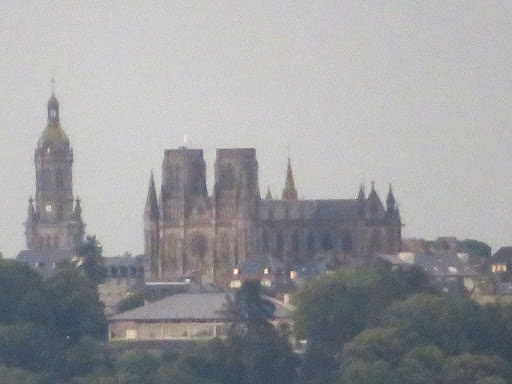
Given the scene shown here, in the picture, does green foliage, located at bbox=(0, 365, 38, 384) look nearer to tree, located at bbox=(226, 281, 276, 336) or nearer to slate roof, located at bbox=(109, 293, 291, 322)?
tree, located at bbox=(226, 281, 276, 336)

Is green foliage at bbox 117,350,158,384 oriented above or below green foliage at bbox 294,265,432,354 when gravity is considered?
below

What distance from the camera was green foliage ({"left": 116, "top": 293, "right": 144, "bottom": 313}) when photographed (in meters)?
180

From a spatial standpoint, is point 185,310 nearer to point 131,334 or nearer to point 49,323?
point 131,334

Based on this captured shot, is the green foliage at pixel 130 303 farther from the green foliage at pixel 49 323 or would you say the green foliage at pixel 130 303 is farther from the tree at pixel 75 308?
the tree at pixel 75 308

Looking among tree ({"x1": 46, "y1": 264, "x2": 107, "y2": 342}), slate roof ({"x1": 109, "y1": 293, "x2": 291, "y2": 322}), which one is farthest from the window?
tree ({"x1": 46, "y1": 264, "x2": 107, "y2": 342})

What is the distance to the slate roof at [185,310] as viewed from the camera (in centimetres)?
16262

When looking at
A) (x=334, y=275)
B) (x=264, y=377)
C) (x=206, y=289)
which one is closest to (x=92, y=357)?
(x=264, y=377)

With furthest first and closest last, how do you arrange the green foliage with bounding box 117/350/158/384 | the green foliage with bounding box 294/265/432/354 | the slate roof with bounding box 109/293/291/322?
the slate roof with bounding box 109/293/291/322 → the green foliage with bounding box 294/265/432/354 → the green foliage with bounding box 117/350/158/384

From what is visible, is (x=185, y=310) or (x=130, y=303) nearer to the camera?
(x=185, y=310)

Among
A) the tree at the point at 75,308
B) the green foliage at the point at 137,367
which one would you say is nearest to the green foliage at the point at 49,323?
the tree at the point at 75,308

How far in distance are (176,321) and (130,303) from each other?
22512mm

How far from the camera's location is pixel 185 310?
165 m

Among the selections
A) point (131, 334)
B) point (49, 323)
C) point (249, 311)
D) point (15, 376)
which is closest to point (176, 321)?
point (131, 334)

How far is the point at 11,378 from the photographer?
5389 inches
